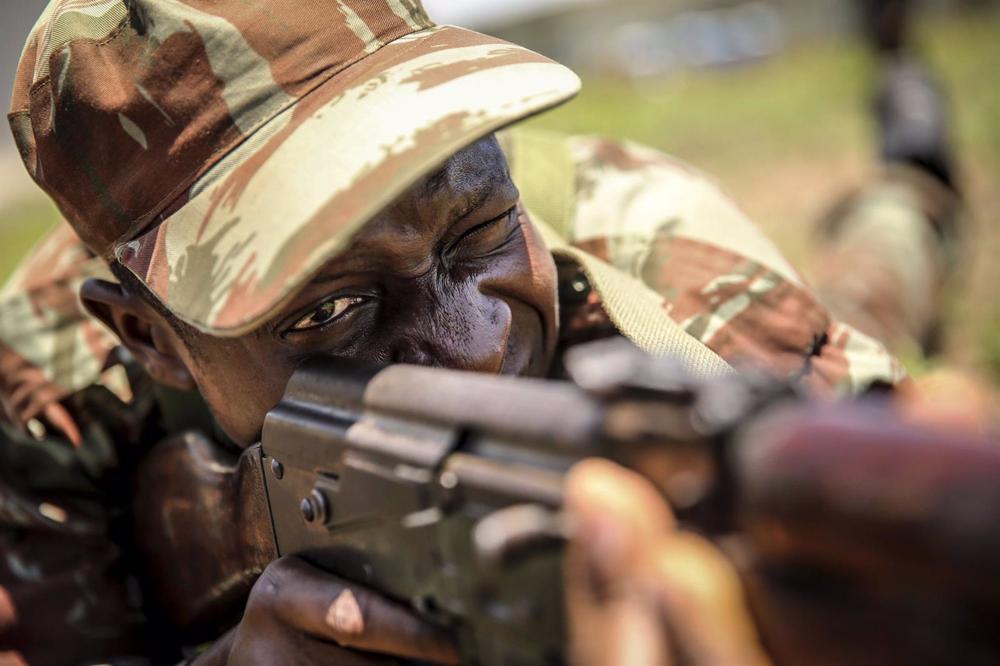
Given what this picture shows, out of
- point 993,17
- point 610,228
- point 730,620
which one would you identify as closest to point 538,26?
point 993,17

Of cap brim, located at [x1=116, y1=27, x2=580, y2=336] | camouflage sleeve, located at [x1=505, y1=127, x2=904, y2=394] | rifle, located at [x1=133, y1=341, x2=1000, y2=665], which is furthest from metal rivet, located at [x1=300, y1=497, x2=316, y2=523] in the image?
camouflage sleeve, located at [x1=505, y1=127, x2=904, y2=394]

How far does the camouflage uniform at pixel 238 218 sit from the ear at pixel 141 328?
16 cm

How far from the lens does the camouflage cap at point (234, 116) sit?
5.33ft

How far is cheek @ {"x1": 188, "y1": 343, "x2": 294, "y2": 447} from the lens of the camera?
1821 millimetres

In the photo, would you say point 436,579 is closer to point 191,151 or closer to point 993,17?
point 191,151

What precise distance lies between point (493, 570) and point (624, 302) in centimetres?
109

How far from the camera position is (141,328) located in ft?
7.00

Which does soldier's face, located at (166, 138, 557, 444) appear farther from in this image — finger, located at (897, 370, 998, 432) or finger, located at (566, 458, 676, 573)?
finger, located at (897, 370, 998, 432)

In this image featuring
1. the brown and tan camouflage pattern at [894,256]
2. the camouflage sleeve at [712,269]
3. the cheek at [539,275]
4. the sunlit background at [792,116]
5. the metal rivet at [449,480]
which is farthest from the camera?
the sunlit background at [792,116]

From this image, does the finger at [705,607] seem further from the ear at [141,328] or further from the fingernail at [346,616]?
the ear at [141,328]

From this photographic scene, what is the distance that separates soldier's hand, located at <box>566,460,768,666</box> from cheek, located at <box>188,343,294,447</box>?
2.75ft

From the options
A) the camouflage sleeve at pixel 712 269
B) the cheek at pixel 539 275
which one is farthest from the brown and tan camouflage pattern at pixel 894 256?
the cheek at pixel 539 275

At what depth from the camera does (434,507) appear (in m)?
1.30

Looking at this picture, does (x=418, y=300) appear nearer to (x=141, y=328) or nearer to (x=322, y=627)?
(x=322, y=627)
